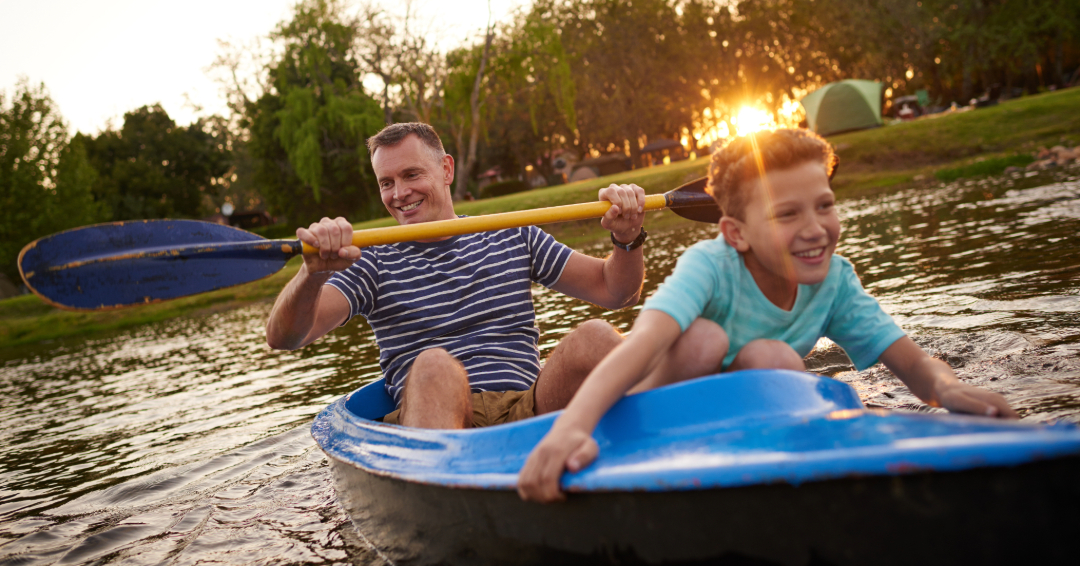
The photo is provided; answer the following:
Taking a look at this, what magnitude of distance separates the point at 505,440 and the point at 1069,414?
204cm

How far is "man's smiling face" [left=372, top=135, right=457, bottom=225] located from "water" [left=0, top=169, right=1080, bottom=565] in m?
1.32

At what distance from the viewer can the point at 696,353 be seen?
6.82 ft

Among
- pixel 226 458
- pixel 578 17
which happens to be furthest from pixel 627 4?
pixel 226 458

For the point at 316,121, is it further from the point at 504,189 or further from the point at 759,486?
the point at 759,486

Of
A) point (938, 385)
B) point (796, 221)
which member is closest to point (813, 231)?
point (796, 221)

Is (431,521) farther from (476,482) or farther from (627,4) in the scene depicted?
(627,4)

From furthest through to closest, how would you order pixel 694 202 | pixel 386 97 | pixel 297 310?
pixel 386 97
pixel 694 202
pixel 297 310

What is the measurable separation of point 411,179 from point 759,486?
2172 mm

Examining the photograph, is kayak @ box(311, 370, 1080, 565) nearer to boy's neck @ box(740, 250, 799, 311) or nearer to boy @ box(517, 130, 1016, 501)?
boy @ box(517, 130, 1016, 501)

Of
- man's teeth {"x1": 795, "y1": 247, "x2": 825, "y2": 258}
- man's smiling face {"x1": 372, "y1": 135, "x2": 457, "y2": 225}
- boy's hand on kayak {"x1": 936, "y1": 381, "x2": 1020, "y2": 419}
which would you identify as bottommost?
boy's hand on kayak {"x1": 936, "y1": 381, "x2": 1020, "y2": 419}

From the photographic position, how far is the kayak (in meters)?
1.30

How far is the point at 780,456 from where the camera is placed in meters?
1.49

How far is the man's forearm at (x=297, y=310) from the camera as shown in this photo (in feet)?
8.96

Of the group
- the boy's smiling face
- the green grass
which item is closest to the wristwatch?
the boy's smiling face
